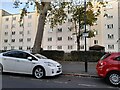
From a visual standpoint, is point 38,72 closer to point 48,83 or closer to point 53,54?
point 48,83

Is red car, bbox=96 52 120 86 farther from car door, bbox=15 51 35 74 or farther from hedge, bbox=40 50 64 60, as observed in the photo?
hedge, bbox=40 50 64 60

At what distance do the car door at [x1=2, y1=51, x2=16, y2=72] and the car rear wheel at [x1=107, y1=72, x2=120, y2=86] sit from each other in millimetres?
5417

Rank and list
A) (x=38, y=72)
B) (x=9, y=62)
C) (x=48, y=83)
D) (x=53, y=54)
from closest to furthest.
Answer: (x=48, y=83), (x=38, y=72), (x=9, y=62), (x=53, y=54)

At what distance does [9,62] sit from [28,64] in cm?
129

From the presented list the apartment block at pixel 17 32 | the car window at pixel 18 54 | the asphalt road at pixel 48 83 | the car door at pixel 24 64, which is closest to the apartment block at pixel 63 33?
the apartment block at pixel 17 32

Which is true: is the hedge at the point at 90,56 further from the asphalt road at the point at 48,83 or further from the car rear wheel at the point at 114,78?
the car rear wheel at the point at 114,78

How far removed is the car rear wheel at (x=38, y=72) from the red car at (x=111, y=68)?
3063 millimetres

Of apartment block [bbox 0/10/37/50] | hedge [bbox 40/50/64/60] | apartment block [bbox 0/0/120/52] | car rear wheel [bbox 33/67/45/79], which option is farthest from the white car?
apartment block [bbox 0/10/37/50]

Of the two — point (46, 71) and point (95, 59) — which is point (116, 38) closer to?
point (95, 59)

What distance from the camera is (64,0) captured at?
21.1 m

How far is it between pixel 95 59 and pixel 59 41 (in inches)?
1191

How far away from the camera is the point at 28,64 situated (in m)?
10.9

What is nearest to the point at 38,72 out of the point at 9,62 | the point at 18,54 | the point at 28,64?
the point at 28,64

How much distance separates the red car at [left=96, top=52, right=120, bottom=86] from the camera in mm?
9242
